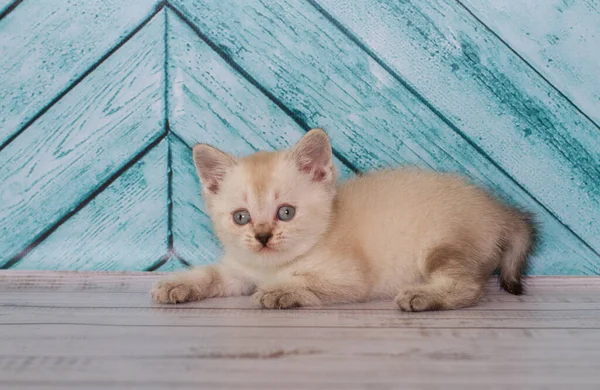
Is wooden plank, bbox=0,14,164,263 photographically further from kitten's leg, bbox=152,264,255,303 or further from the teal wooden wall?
kitten's leg, bbox=152,264,255,303

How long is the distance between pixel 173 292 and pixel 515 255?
3.36 feet

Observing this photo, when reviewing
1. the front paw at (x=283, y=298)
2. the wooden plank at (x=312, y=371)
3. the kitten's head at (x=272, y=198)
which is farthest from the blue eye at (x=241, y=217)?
the wooden plank at (x=312, y=371)

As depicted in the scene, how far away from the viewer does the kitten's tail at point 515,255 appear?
1.95 m

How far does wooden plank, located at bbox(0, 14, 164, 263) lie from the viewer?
6.98 ft

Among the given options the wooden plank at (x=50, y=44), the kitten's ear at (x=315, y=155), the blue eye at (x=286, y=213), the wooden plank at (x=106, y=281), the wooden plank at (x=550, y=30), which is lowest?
the wooden plank at (x=106, y=281)

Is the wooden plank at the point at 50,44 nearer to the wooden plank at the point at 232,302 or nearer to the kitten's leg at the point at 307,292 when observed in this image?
the wooden plank at the point at 232,302

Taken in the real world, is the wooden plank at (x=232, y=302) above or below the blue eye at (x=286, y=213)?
below

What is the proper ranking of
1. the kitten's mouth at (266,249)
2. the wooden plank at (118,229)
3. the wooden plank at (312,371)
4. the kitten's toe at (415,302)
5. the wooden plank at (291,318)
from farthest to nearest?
the wooden plank at (118,229) → the kitten's mouth at (266,249) → the kitten's toe at (415,302) → the wooden plank at (291,318) → the wooden plank at (312,371)

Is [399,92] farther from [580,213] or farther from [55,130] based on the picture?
[55,130]

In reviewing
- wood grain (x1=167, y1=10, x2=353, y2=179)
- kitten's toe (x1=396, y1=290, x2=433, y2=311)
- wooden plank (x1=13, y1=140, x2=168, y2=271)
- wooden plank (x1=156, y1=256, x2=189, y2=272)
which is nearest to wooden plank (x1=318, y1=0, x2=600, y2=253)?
wood grain (x1=167, y1=10, x2=353, y2=179)

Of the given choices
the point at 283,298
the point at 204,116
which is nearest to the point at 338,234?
the point at 283,298

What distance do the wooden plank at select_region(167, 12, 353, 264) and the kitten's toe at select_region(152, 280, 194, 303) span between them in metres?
0.42

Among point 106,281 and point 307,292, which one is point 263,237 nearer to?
point 307,292

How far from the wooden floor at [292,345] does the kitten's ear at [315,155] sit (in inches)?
15.8
